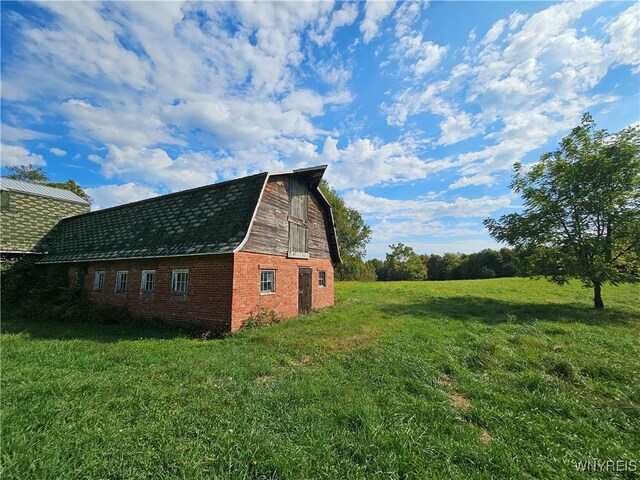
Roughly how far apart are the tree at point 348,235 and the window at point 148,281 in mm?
30052

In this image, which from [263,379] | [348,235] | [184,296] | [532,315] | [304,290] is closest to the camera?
[263,379]

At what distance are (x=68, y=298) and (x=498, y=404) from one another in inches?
714

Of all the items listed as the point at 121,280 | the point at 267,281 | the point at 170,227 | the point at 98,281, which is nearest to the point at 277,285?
the point at 267,281

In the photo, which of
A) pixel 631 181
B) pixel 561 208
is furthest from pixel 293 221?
pixel 631 181

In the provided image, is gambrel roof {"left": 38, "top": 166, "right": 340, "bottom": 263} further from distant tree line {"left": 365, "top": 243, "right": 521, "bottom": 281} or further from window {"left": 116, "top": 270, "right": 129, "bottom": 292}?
distant tree line {"left": 365, "top": 243, "right": 521, "bottom": 281}

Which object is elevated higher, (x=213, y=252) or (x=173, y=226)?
(x=173, y=226)

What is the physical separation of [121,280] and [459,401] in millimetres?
14484

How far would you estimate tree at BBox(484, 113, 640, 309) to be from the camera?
15531 mm

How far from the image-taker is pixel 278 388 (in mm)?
5211

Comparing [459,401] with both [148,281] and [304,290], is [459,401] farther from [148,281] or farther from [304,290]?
[148,281]

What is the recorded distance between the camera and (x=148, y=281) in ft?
40.3

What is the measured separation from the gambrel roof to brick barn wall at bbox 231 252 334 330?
116 cm

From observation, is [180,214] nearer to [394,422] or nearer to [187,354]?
[187,354]

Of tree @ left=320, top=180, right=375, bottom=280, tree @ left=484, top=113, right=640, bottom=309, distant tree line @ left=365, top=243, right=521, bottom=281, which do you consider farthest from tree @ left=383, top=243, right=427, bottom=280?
tree @ left=484, top=113, right=640, bottom=309
